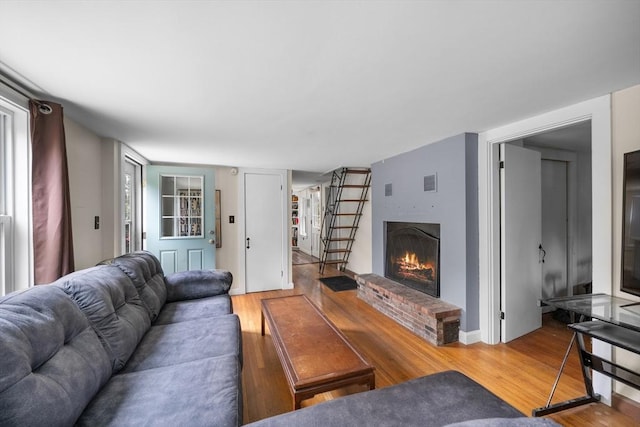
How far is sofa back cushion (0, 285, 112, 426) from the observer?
2.94 ft

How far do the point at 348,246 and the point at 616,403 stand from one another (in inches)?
170

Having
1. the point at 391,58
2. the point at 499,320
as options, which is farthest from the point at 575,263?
the point at 391,58

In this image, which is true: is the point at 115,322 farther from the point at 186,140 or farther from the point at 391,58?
the point at 391,58

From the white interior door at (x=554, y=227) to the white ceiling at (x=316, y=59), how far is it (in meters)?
1.76

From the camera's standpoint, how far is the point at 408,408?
3.77 feet

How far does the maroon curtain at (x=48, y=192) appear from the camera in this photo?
1704 mm

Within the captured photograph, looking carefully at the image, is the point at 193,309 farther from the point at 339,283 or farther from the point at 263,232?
the point at 339,283

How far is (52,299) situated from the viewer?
1258 mm

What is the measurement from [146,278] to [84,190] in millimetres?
989

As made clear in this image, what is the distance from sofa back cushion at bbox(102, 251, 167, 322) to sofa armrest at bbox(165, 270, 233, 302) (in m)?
0.09

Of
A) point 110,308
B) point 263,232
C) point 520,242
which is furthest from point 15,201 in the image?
point 520,242

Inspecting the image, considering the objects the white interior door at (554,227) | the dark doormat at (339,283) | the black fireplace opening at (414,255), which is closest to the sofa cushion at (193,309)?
the black fireplace opening at (414,255)

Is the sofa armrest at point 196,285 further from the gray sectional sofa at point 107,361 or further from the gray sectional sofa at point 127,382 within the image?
the gray sectional sofa at point 127,382

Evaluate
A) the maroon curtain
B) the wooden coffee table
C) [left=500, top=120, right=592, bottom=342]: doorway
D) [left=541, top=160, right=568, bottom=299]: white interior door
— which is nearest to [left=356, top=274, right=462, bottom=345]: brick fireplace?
[left=500, top=120, right=592, bottom=342]: doorway
